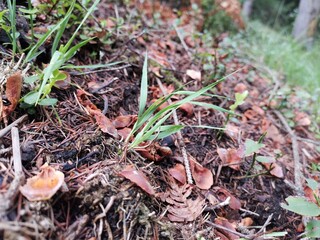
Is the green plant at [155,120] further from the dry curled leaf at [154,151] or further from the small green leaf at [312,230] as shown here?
the small green leaf at [312,230]

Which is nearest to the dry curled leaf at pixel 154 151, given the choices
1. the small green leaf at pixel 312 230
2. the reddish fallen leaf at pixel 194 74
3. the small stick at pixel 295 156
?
the small green leaf at pixel 312 230

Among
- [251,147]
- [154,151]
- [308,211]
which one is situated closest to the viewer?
[308,211]

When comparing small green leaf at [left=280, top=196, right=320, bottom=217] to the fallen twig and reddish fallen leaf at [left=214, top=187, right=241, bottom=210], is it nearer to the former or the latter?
reddish fallen leaf at [left=214, top=187, right=241, bottom=210]

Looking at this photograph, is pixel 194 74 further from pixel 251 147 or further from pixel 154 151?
pixel 154 151

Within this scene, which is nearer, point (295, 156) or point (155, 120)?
point (155, 120)

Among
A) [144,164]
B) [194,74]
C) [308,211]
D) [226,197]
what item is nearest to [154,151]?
[144,164]

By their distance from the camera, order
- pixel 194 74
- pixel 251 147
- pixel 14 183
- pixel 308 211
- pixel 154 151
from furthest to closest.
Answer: pixel 194 74 → pixel 251 147 → pixel 154 151 → pixel 308 211 → pixel 14 183

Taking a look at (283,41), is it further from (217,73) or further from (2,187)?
(2,187)
